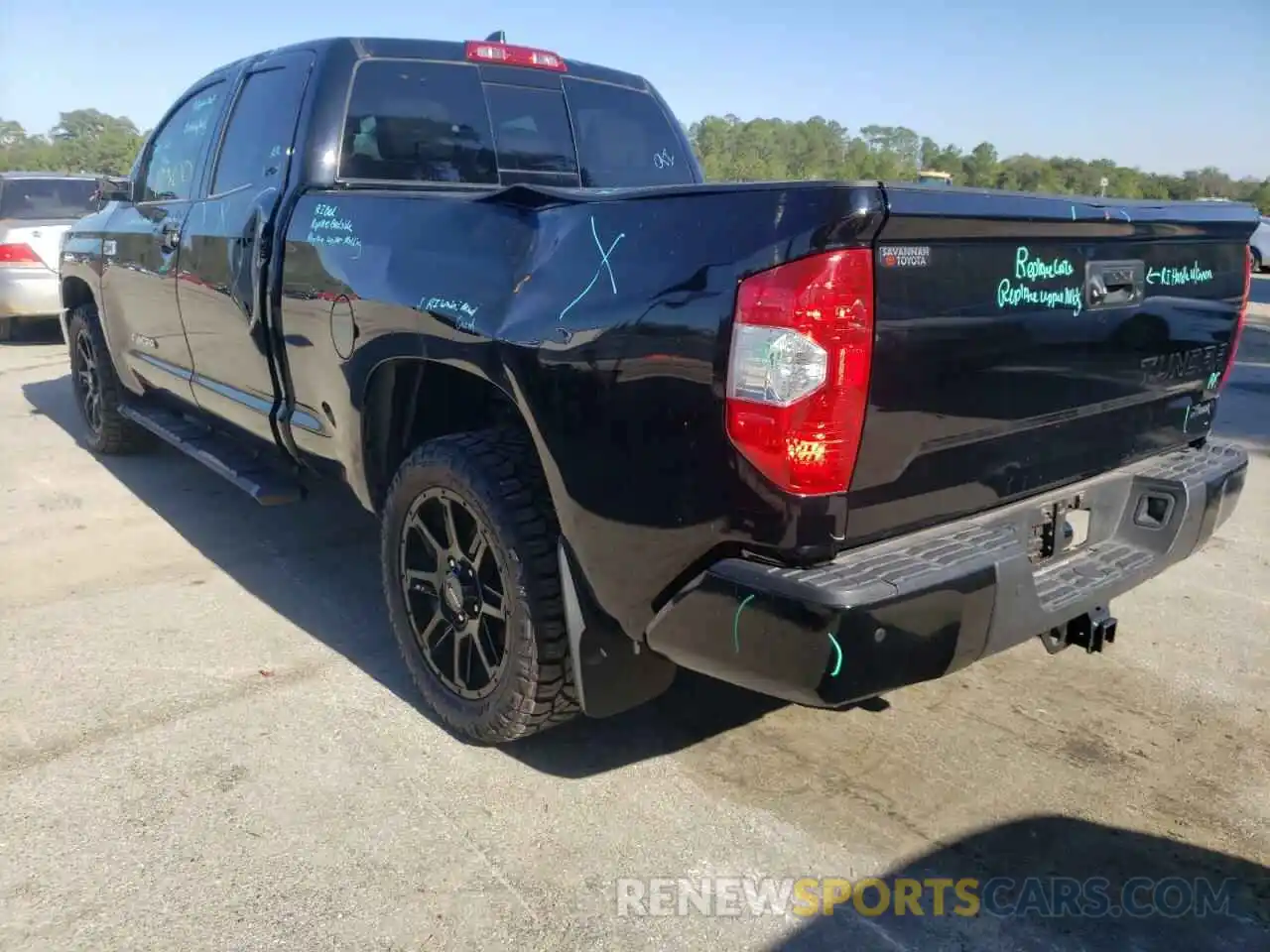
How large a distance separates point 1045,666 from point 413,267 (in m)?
2.46

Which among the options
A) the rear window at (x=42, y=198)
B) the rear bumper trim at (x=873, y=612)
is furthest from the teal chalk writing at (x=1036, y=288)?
the rear window at (x=42, y=198)

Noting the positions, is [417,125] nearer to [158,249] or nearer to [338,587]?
[158,249]

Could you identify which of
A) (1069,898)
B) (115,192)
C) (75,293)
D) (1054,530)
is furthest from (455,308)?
(75,293)

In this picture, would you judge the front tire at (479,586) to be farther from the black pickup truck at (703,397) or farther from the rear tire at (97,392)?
the rear tire at (97,392)

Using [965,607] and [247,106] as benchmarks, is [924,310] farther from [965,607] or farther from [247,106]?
[247,106]

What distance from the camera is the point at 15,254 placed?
9.94 meters

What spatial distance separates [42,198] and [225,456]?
7990mm

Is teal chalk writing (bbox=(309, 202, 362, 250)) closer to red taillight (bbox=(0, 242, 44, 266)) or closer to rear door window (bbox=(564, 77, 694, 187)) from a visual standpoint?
rear door window (bbox=(564, 77, 694, 187))

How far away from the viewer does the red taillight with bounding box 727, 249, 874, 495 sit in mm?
1983

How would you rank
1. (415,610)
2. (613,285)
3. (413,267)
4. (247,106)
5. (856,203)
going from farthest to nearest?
(247,106), (415,610), (413,267), (613,285), (856,203)

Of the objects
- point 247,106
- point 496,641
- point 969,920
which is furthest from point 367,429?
point 969,920

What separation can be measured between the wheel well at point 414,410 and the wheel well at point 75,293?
354 centimetres

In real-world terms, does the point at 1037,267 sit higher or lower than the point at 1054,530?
higher

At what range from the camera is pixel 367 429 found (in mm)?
3268
